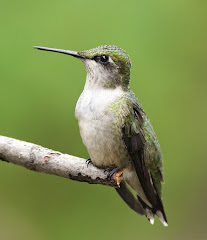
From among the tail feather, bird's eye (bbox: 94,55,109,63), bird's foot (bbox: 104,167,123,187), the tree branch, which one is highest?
bird's eye (bbox: 94,55,109,63)

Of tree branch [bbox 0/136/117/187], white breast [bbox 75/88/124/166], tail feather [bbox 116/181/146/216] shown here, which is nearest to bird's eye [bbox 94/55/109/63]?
white breast [bbox 75/88/124/166]

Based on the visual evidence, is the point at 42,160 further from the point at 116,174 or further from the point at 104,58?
the point at 104,58

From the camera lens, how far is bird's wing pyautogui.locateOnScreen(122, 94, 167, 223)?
2990 millimetres

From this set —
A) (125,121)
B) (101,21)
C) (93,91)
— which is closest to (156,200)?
→ (125,121)

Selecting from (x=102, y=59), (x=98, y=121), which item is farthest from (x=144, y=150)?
(x=102, y=59)

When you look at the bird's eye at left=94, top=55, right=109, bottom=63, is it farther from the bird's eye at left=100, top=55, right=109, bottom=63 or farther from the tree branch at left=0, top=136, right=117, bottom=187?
the tree branch at left=0, top=136, right=117, bottom=187

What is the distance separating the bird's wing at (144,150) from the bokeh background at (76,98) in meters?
1.27

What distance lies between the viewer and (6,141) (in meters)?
2.76

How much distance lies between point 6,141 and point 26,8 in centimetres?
221

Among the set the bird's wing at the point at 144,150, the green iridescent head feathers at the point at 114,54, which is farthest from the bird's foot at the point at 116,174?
the green iridescent head feathers at the point at 114,54

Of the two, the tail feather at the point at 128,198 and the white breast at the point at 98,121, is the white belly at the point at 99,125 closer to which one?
the white breast at the point at 98,121

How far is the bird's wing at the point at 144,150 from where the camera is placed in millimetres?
2990

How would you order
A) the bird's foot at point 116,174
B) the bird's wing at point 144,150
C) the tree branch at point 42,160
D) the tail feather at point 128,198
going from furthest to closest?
the tail feather at point 128,198 < the bird's wing at point 144,150 < the bird's foot at point 116,174 < the tree branch at point 42,160

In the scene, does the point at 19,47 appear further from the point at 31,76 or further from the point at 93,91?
the point at 93,91
